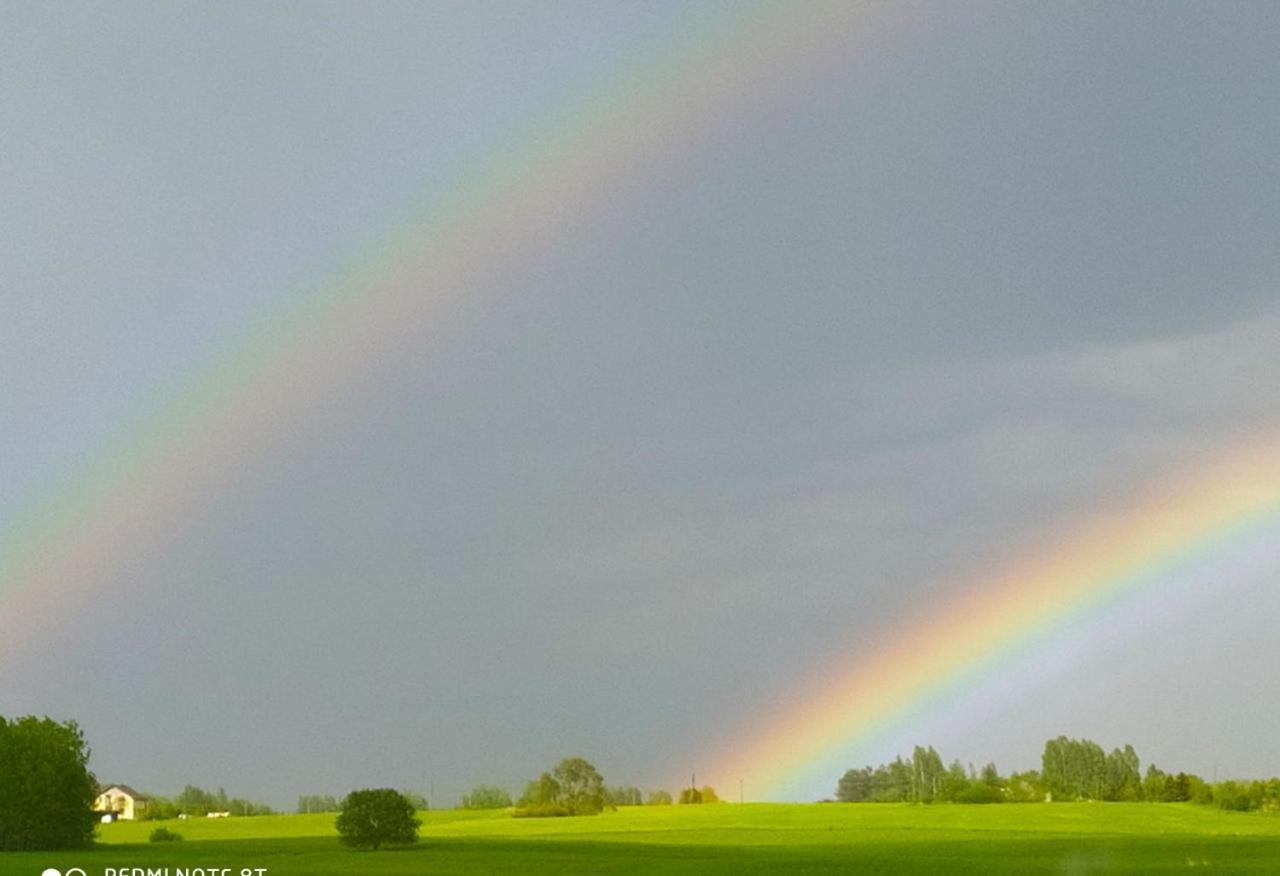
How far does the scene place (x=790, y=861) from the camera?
8269 centimetres

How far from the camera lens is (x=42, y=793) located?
418ft

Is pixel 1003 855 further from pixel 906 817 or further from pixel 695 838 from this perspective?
pixel 906 817

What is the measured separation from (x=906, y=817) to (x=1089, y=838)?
52.4 meters

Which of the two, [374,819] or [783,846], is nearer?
[783,846]

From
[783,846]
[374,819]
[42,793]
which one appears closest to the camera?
[783,846]

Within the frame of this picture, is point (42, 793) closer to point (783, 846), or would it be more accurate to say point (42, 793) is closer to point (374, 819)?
point (374, 819)

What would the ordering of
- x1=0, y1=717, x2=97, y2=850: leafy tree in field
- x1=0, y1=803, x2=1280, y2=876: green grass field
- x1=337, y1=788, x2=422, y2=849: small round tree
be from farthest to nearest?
x1=0, y1=717, x2=97, y2=850: leafy tree in field
x1=337, y1=788, x2=422, y2=849: small round tree
x1=0, y1=803, x2=1280, y2=876: green grass field

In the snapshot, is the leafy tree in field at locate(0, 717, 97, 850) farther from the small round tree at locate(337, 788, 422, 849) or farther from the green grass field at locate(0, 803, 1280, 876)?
the small round tree at locate(337, 788, 422, 849)

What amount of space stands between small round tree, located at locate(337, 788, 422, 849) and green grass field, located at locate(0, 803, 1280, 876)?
2.12 m

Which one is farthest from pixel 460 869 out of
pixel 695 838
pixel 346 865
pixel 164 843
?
pixel 164 843

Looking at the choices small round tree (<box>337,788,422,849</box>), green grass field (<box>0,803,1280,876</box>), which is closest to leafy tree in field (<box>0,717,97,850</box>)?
green grass field (<box>0,803,1280,876</box>)

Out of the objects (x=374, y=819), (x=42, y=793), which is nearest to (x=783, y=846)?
(x=374, y=819)

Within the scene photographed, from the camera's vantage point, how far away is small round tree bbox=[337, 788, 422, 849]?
115m

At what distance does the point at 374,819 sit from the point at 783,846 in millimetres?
34195
